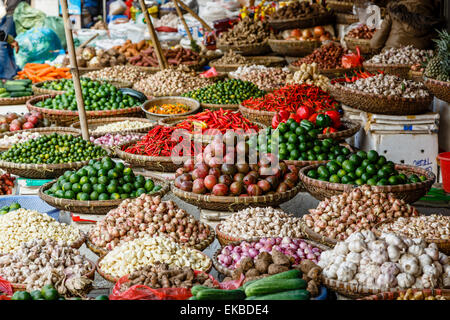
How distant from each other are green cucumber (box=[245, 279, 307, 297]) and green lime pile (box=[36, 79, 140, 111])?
3592 mm

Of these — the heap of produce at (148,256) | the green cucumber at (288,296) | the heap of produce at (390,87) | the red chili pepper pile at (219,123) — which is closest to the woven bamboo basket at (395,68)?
the heap of produce at (390,87)

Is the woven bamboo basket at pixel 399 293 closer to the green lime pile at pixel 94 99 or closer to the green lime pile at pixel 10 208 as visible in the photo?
the green lime pile at pixel 10 208

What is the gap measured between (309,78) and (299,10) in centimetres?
260

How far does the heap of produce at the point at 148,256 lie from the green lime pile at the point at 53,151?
4.73 ft

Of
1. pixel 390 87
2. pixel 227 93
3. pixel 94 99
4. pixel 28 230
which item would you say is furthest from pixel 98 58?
pixel 28 230

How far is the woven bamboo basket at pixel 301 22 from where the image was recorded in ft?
25.4

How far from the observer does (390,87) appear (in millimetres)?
4379

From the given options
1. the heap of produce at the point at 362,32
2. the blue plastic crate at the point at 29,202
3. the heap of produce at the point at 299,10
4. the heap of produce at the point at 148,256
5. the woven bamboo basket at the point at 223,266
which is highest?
the heap of produce at the point at 299,10

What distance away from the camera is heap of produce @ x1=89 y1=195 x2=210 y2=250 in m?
2.79

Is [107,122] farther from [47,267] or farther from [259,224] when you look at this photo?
[47,267]

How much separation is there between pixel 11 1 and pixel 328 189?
9.09 m

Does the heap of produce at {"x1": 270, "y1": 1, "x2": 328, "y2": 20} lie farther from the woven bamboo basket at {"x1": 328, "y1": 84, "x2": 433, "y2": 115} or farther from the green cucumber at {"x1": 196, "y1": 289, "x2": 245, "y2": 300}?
the green cucumber at {"x1": 196, "y1": 289, "x2": 245, "y2": 300}
